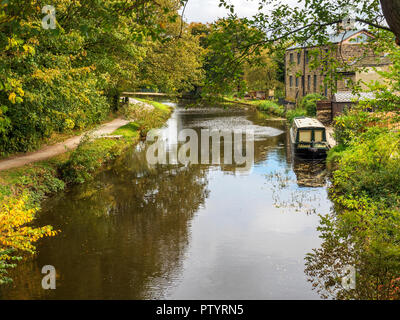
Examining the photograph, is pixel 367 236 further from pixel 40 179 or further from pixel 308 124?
pixel 308 124

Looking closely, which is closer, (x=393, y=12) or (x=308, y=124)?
(x=393, y=12)


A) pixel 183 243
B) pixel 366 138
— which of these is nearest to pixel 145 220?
pixel 183 243

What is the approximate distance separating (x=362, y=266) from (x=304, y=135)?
1600 centimetres

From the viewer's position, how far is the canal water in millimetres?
9656

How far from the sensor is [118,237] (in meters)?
12.8

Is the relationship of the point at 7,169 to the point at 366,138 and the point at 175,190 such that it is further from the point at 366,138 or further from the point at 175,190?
the point at 366,138

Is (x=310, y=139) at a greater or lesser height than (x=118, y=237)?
greater

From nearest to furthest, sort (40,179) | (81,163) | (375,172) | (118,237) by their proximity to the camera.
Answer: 1. (118,237)
2. (375,172)
3. (40,179)
4. (81,163)

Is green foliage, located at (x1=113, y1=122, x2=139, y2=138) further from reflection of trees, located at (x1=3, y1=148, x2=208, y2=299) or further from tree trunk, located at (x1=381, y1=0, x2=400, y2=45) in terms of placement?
tree trunk, located at (x1=381, y1=0, x2=400, y2=45)

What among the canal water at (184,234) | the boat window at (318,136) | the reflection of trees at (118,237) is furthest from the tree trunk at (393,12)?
the boat window at (318,136)

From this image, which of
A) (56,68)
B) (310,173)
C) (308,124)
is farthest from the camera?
(308,124)

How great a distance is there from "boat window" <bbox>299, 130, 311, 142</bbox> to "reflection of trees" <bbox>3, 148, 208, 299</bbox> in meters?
6.60

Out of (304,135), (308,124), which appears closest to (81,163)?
(304,135)
